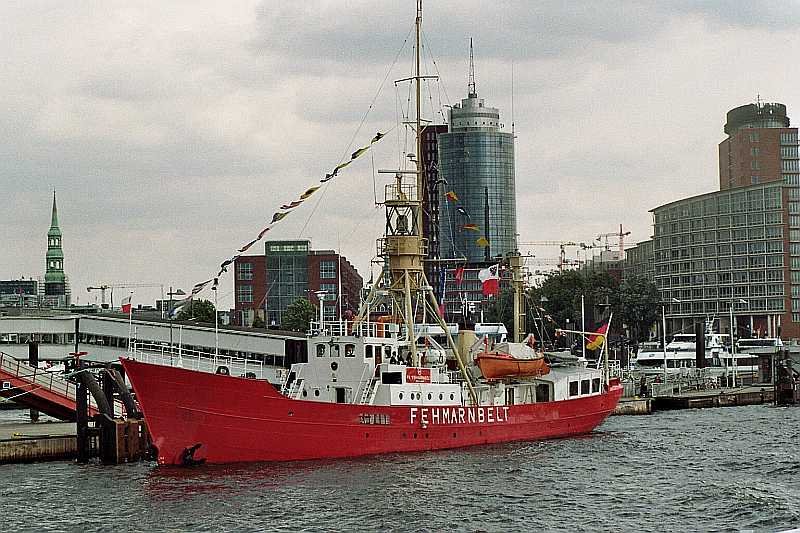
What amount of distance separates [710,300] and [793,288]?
10008mm

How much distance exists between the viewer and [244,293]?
161 meters

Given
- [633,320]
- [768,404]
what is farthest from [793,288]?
[768,404]

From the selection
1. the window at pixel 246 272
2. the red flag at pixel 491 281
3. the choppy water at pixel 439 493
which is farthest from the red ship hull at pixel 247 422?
the window at pixel 246 272

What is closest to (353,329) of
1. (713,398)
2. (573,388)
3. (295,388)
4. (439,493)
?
(295,388)

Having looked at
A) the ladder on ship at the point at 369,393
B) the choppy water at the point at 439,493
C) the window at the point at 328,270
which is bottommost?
the choppy water at the point at 439,493

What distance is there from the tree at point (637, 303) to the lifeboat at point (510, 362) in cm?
7499

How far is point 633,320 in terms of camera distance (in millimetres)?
130750

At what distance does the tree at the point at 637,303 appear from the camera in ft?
424

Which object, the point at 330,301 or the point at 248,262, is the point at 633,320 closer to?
the point at 330,301

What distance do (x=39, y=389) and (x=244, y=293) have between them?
110 m

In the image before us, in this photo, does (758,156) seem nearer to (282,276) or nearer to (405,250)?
(282,276)

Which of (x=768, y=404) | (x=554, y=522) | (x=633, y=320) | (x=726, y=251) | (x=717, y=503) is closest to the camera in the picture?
(x=554, y=522)

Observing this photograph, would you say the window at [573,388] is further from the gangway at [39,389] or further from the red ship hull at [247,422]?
the gangway at [39,389]

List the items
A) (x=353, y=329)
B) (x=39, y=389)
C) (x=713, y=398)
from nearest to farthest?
(x=353, y=329)
(x=39, y=389)
(x=713, y=398)
